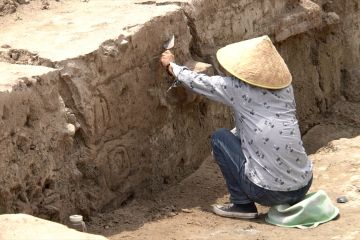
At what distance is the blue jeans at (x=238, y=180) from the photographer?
539cm

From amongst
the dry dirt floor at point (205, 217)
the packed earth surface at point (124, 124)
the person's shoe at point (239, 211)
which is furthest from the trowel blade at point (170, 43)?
the person's shoe at point (239, 211)

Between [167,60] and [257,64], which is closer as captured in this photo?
[257,64]

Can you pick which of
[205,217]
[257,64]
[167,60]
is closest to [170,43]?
[167,60]

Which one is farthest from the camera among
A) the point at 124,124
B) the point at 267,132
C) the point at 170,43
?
the point at 170,43

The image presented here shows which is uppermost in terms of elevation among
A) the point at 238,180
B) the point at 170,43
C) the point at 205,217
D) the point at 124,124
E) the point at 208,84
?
the point at 170,43

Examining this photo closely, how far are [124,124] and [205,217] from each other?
2.58ft

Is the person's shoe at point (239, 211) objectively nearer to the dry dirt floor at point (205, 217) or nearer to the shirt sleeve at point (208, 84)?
the dry dirt floor at point (205, 217)

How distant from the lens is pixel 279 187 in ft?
17.5

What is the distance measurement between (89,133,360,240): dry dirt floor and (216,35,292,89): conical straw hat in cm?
89

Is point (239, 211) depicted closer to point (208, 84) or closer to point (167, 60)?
point (208, 84)

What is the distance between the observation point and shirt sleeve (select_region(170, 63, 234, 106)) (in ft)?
17.6

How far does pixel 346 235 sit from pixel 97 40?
6.31ft

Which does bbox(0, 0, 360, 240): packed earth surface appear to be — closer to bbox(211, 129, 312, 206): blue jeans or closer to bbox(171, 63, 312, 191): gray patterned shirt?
bbox(211, 129, 312, 206): blue jeans

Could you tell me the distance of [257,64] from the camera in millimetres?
5316
